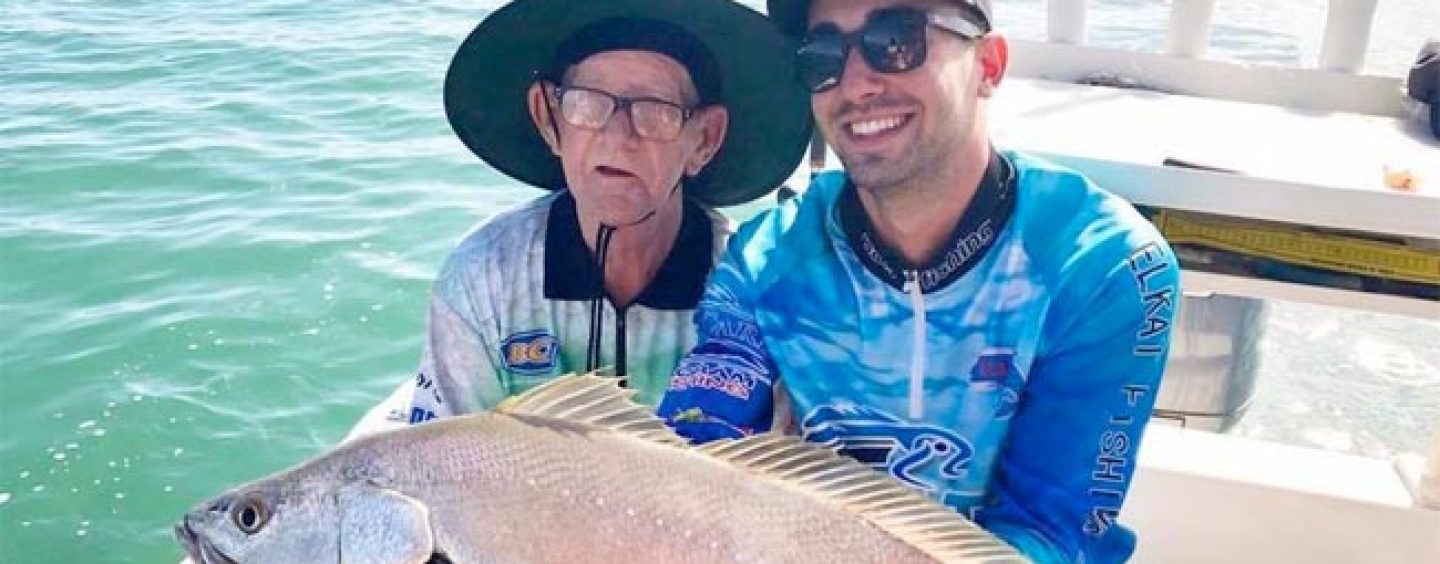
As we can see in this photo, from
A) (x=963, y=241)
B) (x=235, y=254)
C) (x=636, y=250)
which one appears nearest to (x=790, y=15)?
(x=963, y=241)

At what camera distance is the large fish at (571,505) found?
4.83ft

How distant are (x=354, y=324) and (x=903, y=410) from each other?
13.8ft

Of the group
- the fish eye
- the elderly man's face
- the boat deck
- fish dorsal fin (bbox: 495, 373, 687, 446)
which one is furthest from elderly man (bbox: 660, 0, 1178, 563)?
the fish eye

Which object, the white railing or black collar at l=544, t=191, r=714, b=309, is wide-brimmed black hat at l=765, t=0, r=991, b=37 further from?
the white railing

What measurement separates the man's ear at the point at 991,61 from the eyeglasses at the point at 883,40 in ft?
0.12

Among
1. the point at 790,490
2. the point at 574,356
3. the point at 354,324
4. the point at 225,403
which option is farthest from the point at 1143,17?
the point at 790,490

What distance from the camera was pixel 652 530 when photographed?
147cm

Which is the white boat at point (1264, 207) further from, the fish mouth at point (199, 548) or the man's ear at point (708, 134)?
the fish mouth at point (199, 548)

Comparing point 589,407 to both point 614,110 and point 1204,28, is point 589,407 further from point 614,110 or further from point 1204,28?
point 1204,28

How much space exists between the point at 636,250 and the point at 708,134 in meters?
0.27

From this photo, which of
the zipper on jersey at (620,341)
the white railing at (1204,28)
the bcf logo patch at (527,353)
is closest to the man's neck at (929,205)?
the zipper on jersey at (620,341)

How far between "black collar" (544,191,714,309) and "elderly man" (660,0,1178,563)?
36cm

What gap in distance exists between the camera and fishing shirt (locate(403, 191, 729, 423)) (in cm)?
267

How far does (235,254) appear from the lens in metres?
6.68
